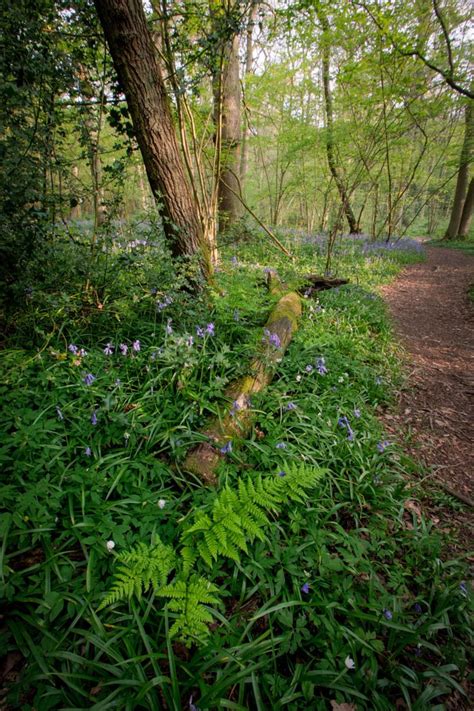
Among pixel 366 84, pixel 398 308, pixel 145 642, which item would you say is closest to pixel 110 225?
pixel 145 642

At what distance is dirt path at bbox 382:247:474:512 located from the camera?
8.75ft

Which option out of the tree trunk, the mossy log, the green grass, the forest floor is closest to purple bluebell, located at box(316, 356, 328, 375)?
the green grass

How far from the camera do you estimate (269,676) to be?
120 cm

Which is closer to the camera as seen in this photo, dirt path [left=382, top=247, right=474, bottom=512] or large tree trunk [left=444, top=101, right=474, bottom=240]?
dirt path [left=382, top=247, right=474, bottom=512]

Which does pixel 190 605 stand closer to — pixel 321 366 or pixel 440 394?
pixel 321 366

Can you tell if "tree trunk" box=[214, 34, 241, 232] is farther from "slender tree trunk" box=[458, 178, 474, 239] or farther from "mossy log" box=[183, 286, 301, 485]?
"slender tree trunk" box=[458, 178, 474, 239]

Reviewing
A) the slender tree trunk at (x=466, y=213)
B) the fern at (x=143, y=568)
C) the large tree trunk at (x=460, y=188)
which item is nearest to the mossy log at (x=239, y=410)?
the fern at (x=143, y=568)

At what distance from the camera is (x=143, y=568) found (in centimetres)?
134

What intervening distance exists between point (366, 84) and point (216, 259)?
536 cm

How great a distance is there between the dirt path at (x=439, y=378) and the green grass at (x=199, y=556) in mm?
A: 453

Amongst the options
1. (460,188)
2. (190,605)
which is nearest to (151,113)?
(190,605)

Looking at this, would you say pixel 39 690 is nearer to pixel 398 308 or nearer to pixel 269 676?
pixel 269 676

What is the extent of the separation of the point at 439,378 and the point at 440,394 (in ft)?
1.40

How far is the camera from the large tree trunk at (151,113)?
8.96 feet
